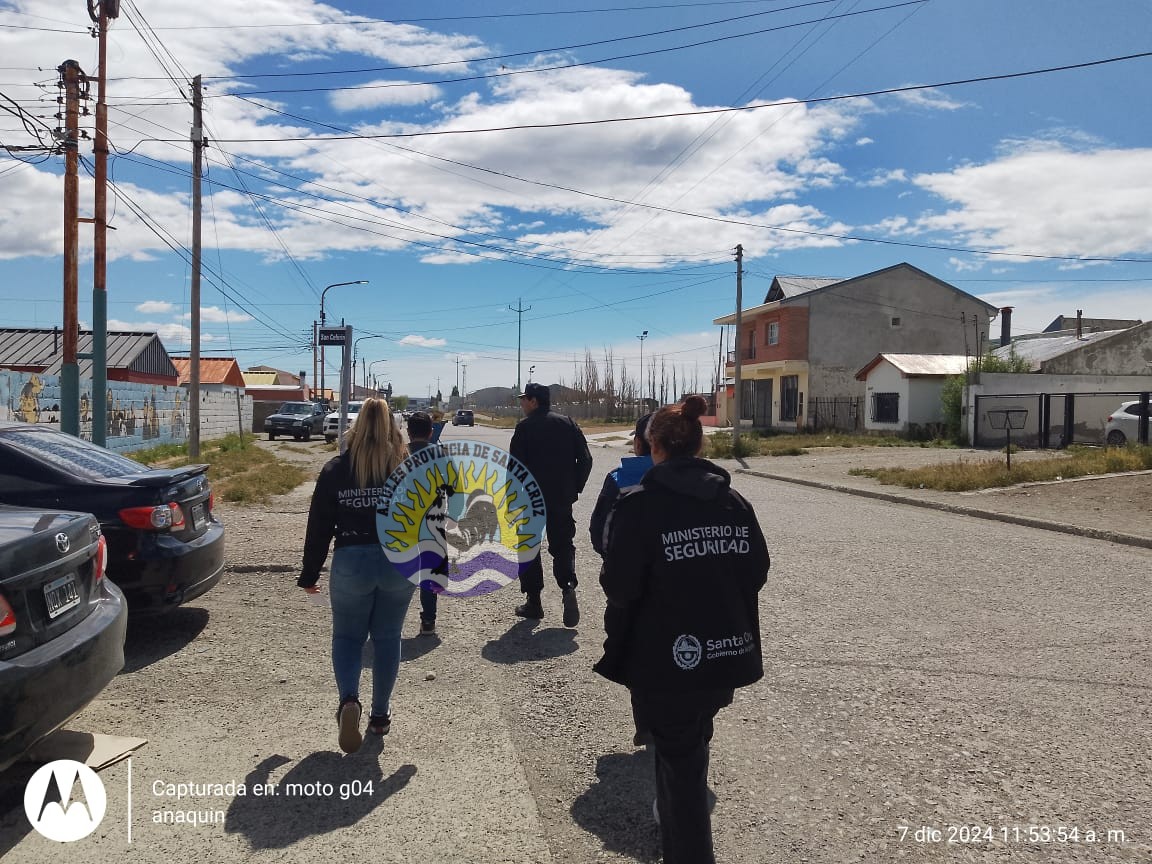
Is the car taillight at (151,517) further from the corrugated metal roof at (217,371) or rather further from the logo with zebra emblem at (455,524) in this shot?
the corrugated metal roof at (217,371)

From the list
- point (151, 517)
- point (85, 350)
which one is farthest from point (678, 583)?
point (85, 350)

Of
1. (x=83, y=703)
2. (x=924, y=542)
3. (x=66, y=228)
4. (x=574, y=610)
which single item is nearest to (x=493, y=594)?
(x=574, y=610)

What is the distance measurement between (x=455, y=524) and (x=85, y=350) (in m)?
34.3

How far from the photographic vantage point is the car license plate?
362 centimetres

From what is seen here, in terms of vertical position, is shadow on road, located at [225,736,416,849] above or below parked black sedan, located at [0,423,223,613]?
below

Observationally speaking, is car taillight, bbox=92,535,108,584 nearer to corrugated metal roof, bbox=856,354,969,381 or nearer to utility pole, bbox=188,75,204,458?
utility pole, bbox=188,75,204,458

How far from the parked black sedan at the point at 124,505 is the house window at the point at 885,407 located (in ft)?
113

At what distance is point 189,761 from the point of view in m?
4.02

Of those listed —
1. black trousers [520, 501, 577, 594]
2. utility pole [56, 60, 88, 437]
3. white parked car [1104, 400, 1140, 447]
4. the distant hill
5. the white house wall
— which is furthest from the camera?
the distant hill

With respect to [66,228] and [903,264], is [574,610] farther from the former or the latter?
[903,264]

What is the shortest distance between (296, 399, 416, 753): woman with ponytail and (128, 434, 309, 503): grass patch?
9.22 m

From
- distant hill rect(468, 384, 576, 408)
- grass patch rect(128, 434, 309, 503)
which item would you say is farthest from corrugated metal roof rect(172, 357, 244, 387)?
distant hill rect(468, 384, 576, 408)

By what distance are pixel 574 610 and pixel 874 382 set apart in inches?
1365

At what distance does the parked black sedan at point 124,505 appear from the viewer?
5.46 metres
